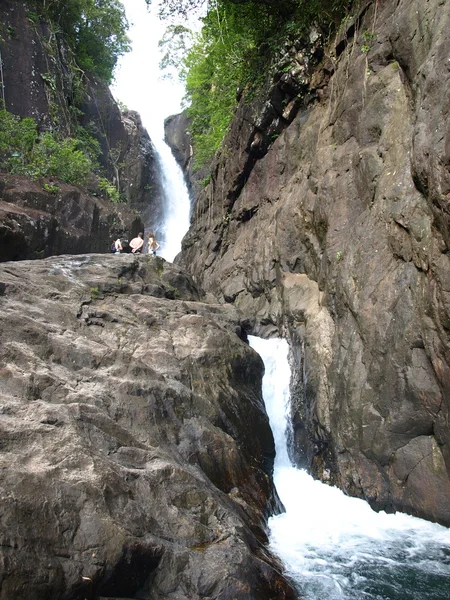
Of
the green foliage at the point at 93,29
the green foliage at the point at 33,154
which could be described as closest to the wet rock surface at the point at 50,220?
the green foliage at the point at 33,154

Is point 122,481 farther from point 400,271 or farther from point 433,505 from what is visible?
point 400,271

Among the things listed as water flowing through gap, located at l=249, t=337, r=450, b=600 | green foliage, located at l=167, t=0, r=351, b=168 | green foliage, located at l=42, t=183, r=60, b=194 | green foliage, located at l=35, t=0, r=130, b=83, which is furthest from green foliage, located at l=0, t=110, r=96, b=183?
water flowing through gap, located at l=249, t=337, r=450, b=600

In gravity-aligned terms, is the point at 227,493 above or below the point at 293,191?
below

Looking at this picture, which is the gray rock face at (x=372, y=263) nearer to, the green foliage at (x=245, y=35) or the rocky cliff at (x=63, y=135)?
the green foliage at (x=245, y=35)

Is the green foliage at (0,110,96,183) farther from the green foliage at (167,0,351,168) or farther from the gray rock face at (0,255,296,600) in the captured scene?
the gray rock face at (0,255,296,600)

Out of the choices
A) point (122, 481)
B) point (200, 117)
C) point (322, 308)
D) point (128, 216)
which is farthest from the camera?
point (200, 117)

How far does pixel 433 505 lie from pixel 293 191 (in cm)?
963

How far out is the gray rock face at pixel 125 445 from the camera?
15.9 feet

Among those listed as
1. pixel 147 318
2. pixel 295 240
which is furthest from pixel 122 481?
pixel 295 240

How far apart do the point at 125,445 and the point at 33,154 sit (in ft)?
56.8

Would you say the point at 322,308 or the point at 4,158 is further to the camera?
the point at 4,158

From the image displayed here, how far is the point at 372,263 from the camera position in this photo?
32.5 ft

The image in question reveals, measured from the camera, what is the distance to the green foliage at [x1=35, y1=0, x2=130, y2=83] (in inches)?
1067

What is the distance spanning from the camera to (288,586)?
600 cm
